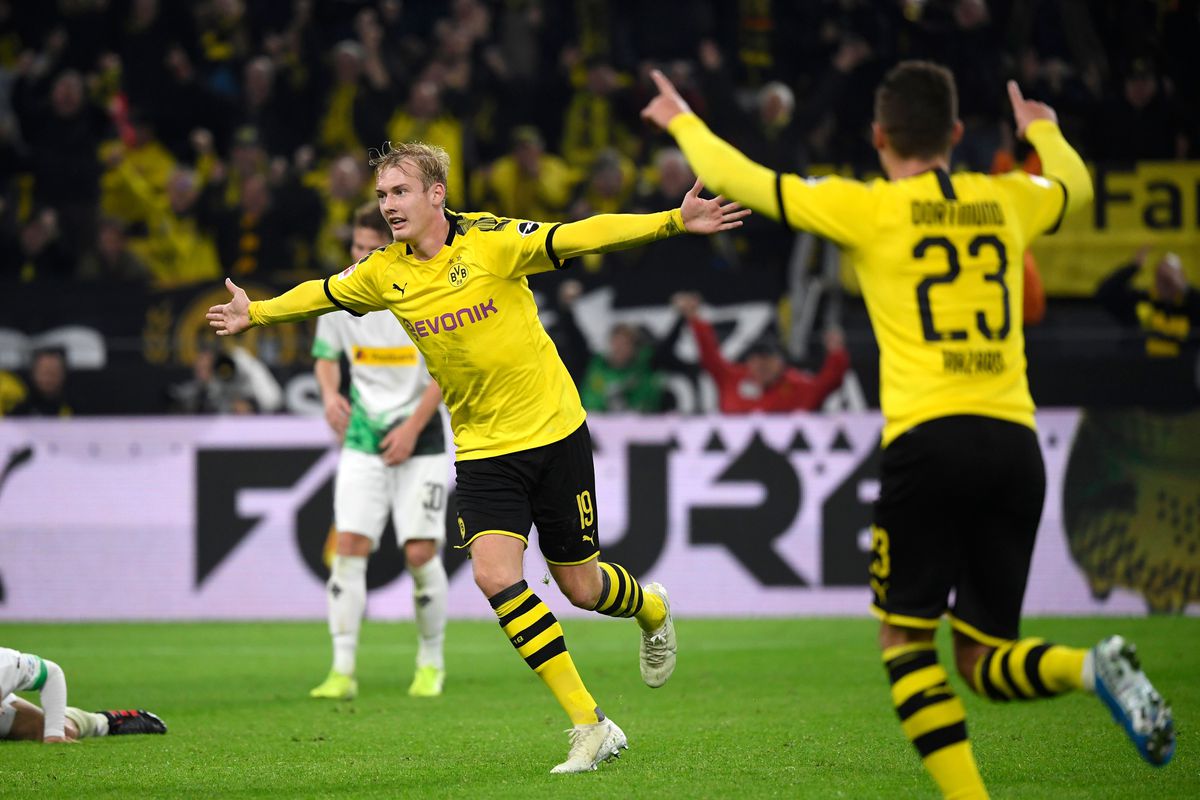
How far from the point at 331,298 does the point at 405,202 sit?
1.69 feet

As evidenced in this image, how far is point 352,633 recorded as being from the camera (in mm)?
9438

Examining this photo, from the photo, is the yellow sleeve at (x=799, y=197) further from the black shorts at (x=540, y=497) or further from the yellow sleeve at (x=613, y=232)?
the black shorts at (x=540, y=497)

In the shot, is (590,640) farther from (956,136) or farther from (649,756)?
(956,136)

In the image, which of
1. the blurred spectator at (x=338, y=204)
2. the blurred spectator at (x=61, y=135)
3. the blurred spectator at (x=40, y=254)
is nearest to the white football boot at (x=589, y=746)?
the blurred spectator at (x=338, y=204)

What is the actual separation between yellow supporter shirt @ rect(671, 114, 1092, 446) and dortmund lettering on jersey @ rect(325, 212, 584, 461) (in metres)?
1.83

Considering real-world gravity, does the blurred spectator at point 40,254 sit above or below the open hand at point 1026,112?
above

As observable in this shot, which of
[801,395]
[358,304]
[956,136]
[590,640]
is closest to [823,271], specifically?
[801,395]

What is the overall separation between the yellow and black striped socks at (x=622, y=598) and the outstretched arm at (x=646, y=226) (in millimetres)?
1467

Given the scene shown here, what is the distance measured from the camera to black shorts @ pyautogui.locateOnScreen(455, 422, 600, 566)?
21.7 ft

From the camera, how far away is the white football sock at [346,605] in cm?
937

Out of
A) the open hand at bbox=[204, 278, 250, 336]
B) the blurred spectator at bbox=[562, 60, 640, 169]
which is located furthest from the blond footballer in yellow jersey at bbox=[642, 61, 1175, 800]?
the blurred spectator at bbox=[562, 60, 640, 169]

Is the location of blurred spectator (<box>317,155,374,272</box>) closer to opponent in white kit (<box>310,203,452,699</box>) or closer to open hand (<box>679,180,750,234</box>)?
opponent in white kit (<box>310,203,452,699</box>)

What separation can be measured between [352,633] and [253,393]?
17.3 feet

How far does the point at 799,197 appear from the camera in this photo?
4.84 meters
